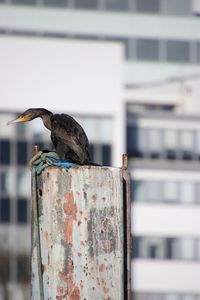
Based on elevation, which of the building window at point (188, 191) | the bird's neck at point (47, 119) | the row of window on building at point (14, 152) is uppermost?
the row of window on building at point (14, 152)

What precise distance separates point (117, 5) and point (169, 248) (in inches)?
1227

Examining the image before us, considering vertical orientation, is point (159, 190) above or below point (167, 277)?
above

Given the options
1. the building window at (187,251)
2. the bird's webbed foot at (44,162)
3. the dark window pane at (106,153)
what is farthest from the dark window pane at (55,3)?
the bird's webbed foot at (44,162)

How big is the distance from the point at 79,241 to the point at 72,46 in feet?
219

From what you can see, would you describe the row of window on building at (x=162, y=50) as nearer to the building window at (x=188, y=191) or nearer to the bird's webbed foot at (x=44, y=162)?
the building window at (x=188, y=191)

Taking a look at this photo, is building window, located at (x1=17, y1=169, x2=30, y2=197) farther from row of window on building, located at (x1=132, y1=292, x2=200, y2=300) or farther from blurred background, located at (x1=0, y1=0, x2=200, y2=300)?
row of window on building, located at (x1=132, y1=292, x2=200, y2=300)

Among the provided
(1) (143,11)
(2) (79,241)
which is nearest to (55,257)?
(2) (79,241)

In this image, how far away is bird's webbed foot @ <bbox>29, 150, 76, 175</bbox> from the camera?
743 centimetres

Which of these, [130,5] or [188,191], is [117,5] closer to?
[130,5]

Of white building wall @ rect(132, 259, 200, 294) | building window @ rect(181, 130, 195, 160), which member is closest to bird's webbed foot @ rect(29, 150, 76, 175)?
white building wall @ rect(132, 259, 200, 294)

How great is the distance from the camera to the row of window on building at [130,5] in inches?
4048

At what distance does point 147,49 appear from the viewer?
344 ft

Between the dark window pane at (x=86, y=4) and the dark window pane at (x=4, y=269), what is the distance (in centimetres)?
3298

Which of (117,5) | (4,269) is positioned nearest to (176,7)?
(117,5)
